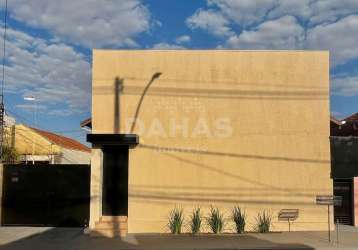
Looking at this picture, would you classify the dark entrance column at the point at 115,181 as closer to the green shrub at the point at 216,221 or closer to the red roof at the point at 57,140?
the green shrub at the point at 216,221

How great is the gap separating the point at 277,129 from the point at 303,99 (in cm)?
142

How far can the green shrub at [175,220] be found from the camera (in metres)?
16.7

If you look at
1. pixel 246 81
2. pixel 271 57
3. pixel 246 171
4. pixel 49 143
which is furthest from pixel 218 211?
pixel 49 143

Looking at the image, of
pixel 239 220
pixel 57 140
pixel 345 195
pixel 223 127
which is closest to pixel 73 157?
pixel 57 140

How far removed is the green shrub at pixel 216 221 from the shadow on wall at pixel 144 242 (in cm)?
58

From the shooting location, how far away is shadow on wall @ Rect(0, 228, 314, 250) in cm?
1425

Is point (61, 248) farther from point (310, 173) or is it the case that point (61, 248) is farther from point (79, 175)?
point (310, 173)

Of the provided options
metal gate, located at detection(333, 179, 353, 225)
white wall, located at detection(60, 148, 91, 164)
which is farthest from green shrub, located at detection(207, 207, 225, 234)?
white wall, located at detection(60, 148, 91, 164)

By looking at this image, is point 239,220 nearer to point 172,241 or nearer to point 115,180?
point 172,241

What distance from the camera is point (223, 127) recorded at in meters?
17.4

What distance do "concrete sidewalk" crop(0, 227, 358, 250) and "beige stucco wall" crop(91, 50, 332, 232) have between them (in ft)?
3.95

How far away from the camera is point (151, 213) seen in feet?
56.2

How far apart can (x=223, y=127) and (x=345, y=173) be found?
4809 millimetres

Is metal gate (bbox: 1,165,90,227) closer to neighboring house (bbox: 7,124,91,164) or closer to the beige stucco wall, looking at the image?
the beige stucco wall
